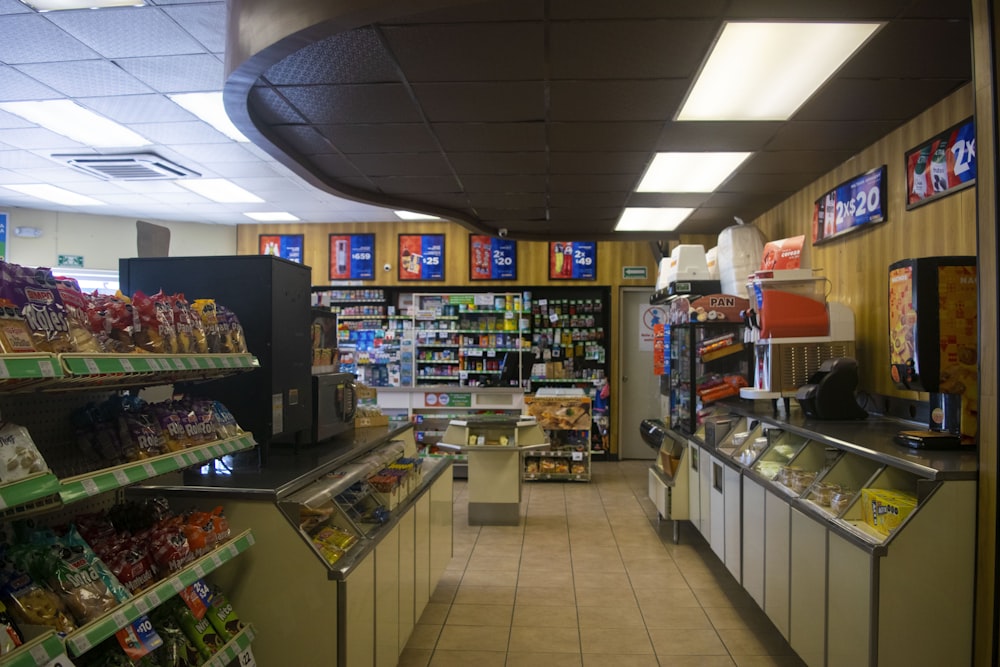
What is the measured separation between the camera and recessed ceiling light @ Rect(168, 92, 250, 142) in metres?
5.16

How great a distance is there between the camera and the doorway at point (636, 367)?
32.8 feet

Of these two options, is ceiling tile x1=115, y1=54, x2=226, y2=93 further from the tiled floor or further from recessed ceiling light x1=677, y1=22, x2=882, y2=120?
the tiled floor

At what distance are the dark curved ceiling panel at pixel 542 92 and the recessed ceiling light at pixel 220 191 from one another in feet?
9.02

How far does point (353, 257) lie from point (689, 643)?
755 cm

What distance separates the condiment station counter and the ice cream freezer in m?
1.86

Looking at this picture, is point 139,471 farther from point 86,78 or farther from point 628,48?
point 86,78

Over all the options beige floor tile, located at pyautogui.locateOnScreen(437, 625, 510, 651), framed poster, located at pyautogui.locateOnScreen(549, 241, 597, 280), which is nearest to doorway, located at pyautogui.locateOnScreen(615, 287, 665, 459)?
framed poster, located at pyautogui.locateOnScreen(549, 241, 597, 280)

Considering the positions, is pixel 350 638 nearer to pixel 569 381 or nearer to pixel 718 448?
pixel 718 448

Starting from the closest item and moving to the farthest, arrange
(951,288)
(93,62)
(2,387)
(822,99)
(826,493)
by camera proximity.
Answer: (2,387), (951,288), (826,493), (822,99), (93,62)

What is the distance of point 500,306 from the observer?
965 cm

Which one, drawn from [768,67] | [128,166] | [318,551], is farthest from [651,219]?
[318,551]

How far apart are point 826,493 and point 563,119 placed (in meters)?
2.47

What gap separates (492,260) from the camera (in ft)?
32.3

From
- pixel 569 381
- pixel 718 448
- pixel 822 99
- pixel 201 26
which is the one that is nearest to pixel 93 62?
pixel 201 26
